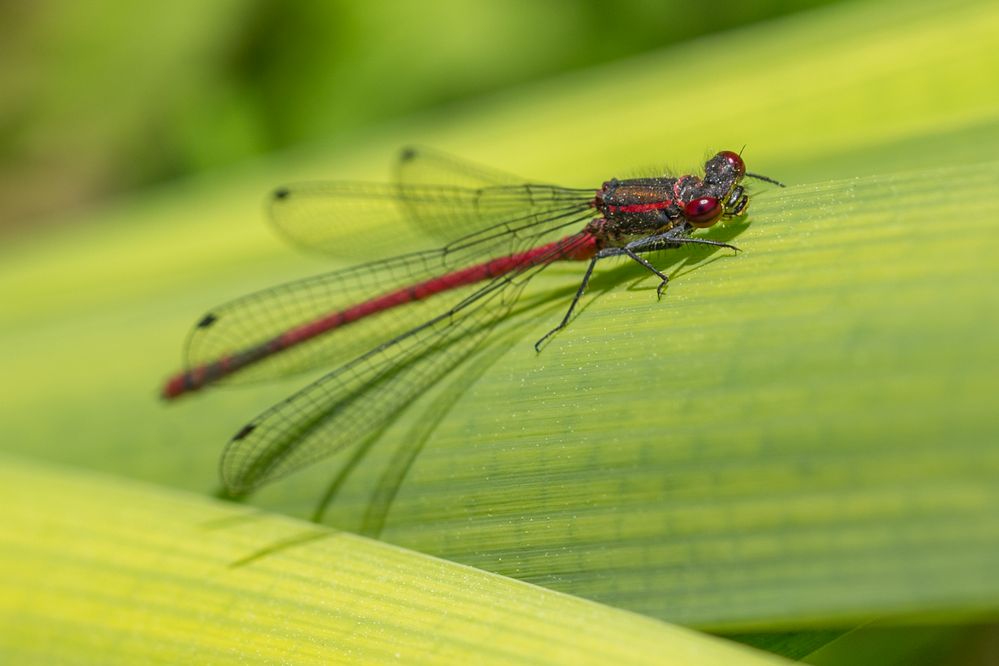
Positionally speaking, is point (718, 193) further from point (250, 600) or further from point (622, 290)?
point (250, 600)

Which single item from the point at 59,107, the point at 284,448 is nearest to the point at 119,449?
the point at 284,448

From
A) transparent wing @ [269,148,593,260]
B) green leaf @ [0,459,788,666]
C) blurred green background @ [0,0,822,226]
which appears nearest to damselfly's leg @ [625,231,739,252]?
transparent wing @ [269,148,593,260]

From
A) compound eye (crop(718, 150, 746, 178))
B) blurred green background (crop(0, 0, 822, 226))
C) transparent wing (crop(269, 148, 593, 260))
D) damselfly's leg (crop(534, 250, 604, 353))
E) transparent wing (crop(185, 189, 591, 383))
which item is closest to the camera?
damselfly's leg (crop(534, 250, 604, 353))

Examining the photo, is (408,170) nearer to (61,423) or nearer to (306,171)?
(306,171)

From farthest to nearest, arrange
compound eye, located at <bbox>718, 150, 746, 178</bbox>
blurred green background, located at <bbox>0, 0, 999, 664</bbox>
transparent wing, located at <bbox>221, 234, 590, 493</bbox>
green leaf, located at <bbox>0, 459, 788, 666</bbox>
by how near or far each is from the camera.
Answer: compound eye, located at <bbox>718, 150, 746, 178</bbox>
transparent wing, located at <bbox>221, 234, 590, 493</bbox>
green leaf, located at <bbox>0, 459, 788, 666</bbox>
blurred green background, located at <bbox>0, 0, 999, 664</bbox>

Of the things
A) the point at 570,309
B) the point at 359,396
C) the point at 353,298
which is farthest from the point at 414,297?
the point at 570,309

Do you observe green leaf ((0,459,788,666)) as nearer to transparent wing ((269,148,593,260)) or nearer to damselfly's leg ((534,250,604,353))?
damselfly's leg ((534,250,604,353))

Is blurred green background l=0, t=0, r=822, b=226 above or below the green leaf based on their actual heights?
above

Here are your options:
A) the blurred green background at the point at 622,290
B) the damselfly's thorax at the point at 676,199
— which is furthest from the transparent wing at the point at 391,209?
the damselfly's thorax at the point at 676,199
